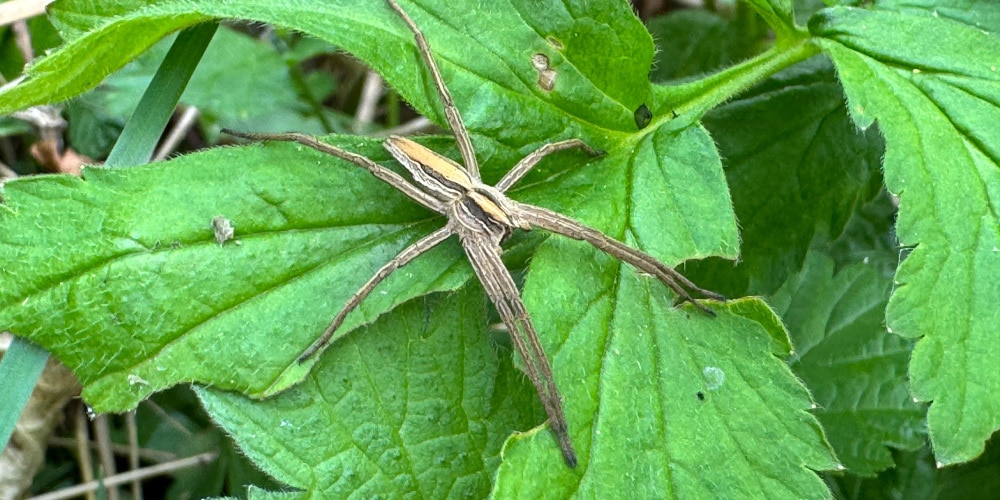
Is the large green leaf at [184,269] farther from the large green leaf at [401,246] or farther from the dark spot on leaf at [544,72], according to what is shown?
the dark spot on leaf at [544,72]

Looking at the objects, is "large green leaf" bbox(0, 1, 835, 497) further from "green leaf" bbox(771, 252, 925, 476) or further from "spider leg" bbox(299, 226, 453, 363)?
"green leaf" bbox(771, 252, 925, 476)

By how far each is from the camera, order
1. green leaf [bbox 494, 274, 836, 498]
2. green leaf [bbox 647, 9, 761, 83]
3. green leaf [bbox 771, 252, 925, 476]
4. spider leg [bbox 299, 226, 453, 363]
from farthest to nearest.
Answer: green leaf [bbox 647, 9, 761, 83], green leaf [bbox 771, 252, 925, 476], spider leg [bbox 299, 226, 453, 363], green leaf [bbox 494, 274, 836, 498]

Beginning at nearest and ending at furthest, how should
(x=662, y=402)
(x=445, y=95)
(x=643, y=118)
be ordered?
(x=662, y=402) → (x=445, y=95) → (x=643, y=118)

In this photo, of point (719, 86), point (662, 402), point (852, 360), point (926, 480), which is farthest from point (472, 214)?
point (926, 480)

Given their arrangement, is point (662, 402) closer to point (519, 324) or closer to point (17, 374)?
point (519, 324)

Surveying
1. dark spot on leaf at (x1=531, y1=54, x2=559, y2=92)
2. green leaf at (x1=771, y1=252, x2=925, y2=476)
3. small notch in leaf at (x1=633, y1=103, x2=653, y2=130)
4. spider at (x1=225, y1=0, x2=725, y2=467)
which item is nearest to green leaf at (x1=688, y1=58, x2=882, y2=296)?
green leaf at (x1=771, y1=252, x2=925, y2=476)

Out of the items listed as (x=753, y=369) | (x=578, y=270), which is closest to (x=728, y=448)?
(x=753, y=369)

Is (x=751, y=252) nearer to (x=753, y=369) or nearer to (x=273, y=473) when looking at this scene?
(x=753, y=369)
